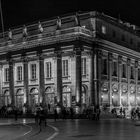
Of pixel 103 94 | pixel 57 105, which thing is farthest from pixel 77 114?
pixel 103 94

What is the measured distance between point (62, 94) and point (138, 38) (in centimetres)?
2601

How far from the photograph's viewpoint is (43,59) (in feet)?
205

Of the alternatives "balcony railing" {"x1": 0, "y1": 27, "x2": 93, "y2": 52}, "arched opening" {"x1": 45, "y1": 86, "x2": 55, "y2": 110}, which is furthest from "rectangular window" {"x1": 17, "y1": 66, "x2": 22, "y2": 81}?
"arched opening" {"x1": 45, "y1": 86, "x2": 55, "y2": 110}

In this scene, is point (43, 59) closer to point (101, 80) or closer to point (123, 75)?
point (101, 80)

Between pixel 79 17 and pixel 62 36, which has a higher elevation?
pixel 79 17

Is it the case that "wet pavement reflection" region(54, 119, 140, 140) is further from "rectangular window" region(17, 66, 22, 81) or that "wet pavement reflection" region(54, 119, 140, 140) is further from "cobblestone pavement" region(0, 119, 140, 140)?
"rectangular window" region(17, 66, 22, 81)

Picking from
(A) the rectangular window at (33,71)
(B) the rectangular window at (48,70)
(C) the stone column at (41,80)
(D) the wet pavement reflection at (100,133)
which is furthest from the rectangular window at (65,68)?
(D) the wet pavement reflection at (100,133)

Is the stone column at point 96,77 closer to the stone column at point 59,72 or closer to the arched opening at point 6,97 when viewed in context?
the stone column at point 59,72

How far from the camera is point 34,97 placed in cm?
6419

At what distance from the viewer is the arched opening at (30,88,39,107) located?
63.9m

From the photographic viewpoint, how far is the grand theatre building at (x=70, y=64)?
58.4m

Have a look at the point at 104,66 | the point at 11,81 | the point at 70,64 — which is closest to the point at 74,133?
the point at 70,64

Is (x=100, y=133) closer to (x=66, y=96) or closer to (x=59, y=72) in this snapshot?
(x=59, y=72)

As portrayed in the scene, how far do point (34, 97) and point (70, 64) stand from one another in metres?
10.1
